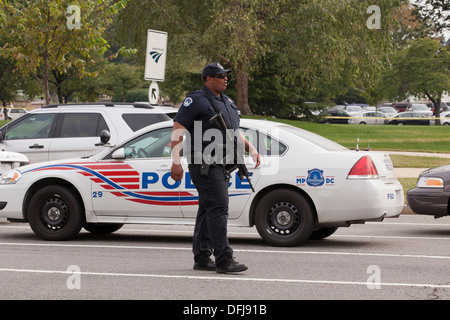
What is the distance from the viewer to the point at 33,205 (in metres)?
10.1

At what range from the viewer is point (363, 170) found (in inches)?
364

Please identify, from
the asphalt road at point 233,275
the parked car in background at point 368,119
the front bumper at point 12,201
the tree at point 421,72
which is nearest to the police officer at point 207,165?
the asphalt road at point 233,275

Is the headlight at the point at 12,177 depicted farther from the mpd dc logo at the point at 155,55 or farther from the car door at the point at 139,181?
the mpd dc logo at the point at 155,55

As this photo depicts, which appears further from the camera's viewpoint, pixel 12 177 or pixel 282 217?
pixel 12 177

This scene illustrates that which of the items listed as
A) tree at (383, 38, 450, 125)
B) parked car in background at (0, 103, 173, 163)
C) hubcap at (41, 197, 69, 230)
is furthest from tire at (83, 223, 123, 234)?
tree at (383, 38, 450, 125)

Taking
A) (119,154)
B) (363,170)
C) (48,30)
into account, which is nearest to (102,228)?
(119,154)

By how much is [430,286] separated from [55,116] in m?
9.15

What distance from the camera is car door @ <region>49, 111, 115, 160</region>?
14125 millimetres

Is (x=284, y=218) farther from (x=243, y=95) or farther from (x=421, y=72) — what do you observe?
(x=421, y=72)

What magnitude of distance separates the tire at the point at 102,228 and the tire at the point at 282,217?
8.11 ft

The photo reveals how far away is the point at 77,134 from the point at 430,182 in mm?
6408

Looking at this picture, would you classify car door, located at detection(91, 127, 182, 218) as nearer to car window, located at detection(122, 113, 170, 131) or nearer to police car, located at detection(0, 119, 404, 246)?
police car, located at detection(0, 119, 404, 246)

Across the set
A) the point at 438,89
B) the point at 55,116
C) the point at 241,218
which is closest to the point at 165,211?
the point at 241,218

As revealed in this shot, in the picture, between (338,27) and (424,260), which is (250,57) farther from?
(424,260)
